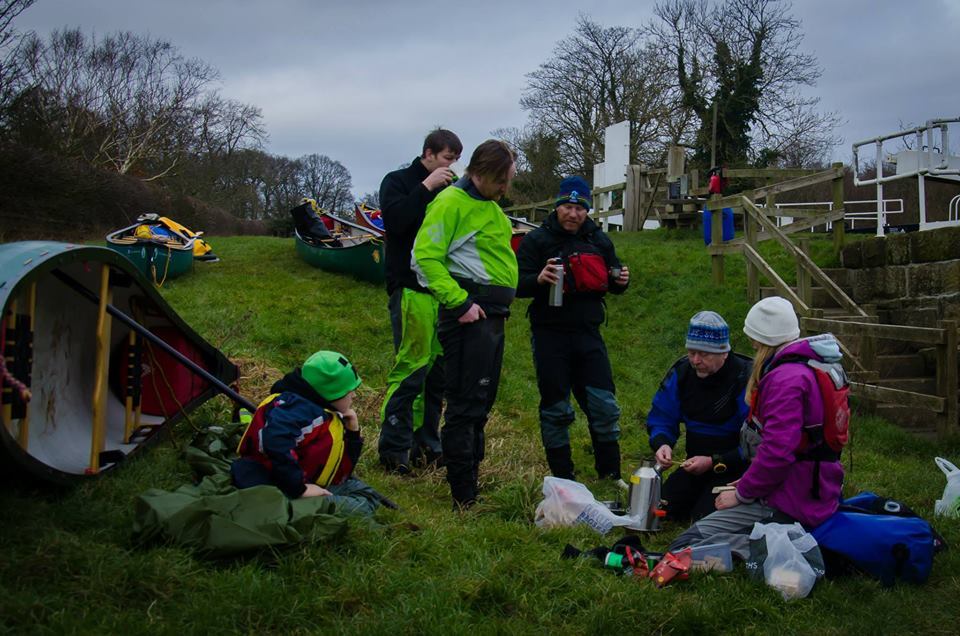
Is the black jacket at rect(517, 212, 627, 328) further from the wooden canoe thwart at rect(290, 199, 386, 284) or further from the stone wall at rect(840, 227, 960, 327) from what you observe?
the wooden canoe thwart at rect(290, 199, 386, 284)

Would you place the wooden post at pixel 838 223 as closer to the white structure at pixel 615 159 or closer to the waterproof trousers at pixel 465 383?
the waterproof trousers at pixel 465 383

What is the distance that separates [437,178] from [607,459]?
7.09 ft

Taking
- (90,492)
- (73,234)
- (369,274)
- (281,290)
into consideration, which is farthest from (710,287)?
(73,234)

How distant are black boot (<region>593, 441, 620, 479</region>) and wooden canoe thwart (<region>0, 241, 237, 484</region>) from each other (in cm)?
247

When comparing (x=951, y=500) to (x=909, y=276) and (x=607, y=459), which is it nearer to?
Result: (x=607, y=459)

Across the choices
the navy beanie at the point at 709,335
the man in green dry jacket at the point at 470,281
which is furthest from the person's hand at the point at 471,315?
the navy beanie at the point at 709,335

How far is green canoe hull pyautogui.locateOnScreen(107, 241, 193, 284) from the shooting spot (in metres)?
12.4

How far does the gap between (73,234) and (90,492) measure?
16501mm

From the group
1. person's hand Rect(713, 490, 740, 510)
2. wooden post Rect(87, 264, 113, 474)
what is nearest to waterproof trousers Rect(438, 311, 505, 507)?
person's hand Rect(713, 490, 740, 510)

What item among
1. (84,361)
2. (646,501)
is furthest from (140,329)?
(646,501)

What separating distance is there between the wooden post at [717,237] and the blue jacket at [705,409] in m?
7.61

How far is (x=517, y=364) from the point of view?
33.5 ft

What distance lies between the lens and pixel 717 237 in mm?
12281

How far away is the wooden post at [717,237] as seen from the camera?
12117 millimetres
